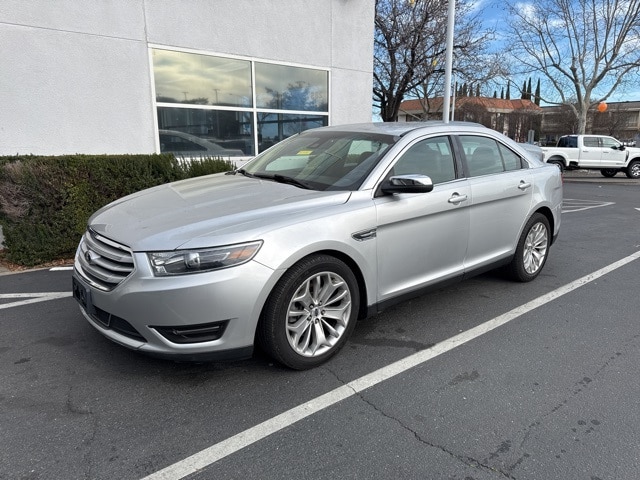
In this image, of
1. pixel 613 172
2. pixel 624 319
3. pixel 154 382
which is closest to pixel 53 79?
pixel 154 382

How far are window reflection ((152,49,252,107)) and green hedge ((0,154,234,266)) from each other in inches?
91.2

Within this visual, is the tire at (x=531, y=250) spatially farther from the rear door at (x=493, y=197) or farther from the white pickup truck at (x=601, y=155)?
the white pickup truck at (x=601, y=155)

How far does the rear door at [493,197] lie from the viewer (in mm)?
3955

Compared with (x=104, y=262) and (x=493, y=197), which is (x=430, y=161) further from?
(x=104, y=262)

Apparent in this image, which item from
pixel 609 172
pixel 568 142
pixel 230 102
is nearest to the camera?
pixel 230 102

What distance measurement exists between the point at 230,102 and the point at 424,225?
19.9 ft

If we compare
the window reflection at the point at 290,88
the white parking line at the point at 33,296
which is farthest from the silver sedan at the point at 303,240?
the window reflection at the point at 290,88

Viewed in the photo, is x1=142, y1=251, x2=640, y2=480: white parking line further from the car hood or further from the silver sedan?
the car hood

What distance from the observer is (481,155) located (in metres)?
4.20

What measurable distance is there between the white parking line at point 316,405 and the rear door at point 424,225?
1.61 feet

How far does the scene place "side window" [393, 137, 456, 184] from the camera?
354 cm

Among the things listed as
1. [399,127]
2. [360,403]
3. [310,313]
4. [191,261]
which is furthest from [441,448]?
[399,127]

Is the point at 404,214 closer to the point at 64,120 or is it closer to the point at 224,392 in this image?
the point at 224,392

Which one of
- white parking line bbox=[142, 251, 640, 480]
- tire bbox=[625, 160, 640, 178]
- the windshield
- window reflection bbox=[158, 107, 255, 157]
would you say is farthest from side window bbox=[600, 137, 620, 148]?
the windshield
